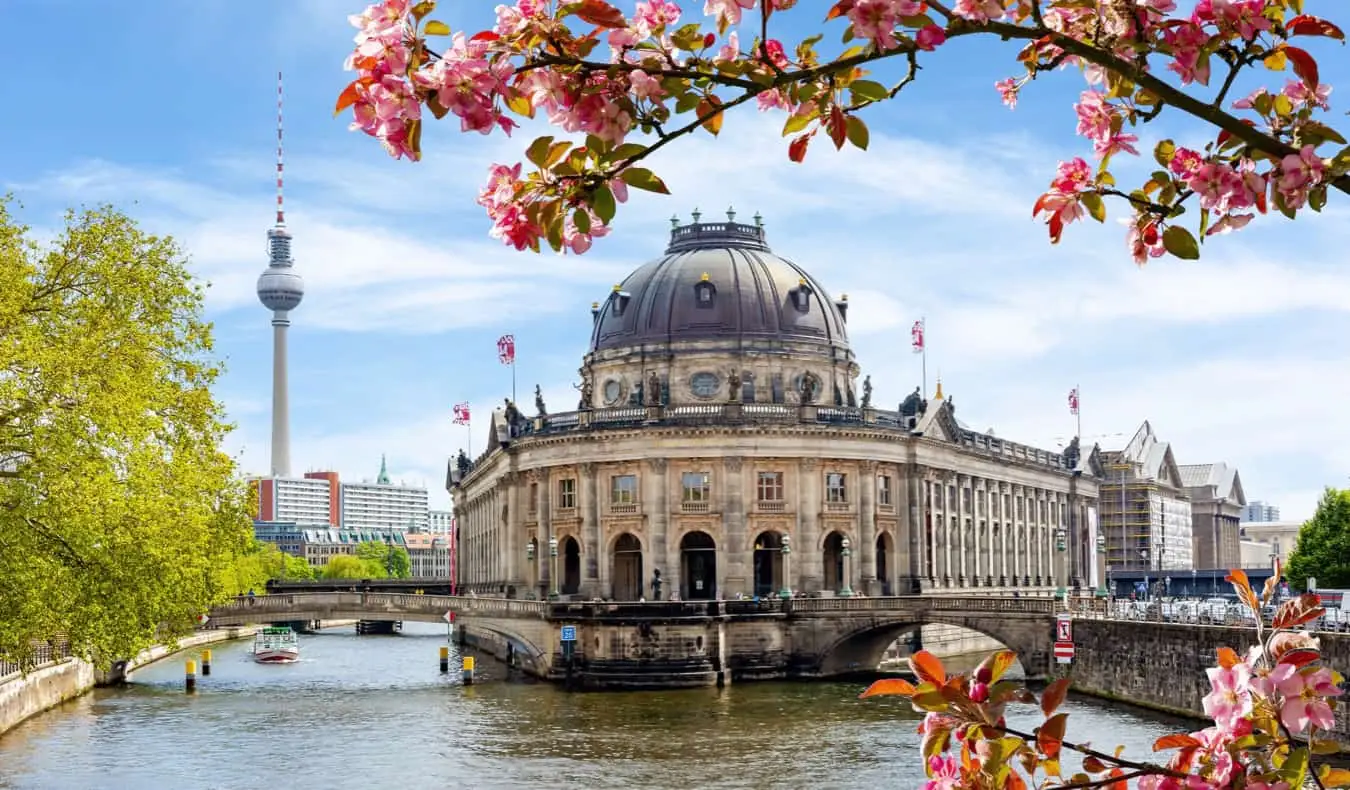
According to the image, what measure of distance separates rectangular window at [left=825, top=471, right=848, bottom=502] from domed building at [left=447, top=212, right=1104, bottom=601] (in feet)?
0.27

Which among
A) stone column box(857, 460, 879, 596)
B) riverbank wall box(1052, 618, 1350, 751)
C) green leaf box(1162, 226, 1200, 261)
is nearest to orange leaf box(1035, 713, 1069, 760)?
green leaf box(1162, 226, 1200, 261)

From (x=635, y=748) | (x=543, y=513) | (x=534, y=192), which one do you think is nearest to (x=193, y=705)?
(x=635, y=748)

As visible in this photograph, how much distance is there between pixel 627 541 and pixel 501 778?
49.0 meters

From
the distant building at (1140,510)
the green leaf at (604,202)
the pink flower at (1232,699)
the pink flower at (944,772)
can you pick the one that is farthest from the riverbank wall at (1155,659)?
the distant building at (1140,510)

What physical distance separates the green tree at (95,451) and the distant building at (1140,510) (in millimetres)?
140632

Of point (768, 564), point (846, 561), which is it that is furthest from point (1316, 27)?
point (768, 564)

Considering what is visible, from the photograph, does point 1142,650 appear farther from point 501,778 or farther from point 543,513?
point 543,513

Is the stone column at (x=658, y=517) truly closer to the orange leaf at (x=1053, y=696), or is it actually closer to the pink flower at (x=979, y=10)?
the orange leaf at (x=1053, y=696)

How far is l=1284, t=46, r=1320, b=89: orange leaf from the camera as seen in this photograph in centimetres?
704

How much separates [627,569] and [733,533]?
848 centimetres

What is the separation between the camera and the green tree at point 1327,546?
11488cm

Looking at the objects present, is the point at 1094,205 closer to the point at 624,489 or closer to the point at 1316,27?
the point at 1316,27

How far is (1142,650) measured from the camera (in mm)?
64312

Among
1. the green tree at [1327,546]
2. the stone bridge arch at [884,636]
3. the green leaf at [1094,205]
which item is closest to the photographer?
the green leaf at [1094,205]
